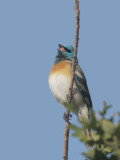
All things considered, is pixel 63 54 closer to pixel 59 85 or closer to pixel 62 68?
pixel 62 68

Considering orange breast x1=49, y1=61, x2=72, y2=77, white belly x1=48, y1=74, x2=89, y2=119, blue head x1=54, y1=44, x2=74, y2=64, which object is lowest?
white belly x1=48, y1=74, x2=89, y2=119

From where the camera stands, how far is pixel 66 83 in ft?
26.2

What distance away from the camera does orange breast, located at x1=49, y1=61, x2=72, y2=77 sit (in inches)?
321

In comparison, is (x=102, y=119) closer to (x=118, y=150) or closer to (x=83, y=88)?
(x=118, y=150)

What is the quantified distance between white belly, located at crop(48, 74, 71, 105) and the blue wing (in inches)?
18.4

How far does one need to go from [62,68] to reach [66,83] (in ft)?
1.69

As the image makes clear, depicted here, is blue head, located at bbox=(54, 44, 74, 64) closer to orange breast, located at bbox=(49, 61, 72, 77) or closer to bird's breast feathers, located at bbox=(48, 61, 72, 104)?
orange breast, located at bbox=(49, 61, 72, 77)

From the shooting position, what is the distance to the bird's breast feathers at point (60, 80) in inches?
316

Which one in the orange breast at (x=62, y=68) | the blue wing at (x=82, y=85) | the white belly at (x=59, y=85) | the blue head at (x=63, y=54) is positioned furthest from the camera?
the blue head at (x=63, y=54)

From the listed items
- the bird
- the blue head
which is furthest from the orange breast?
the blue head

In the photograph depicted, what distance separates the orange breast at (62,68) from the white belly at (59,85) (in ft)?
0.42

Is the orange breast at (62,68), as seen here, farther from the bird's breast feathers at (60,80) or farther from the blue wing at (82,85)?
the blue wing at (82,85)

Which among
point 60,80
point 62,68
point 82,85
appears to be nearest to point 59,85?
point 60,80

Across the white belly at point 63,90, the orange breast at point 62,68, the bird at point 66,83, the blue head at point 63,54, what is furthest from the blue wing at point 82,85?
the blue head at point 63,54
